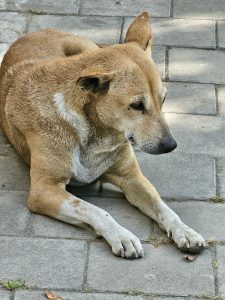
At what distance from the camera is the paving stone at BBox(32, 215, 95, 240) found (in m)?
5.80

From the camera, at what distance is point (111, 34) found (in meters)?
8.04

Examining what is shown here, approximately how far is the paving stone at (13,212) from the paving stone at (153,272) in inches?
20.6

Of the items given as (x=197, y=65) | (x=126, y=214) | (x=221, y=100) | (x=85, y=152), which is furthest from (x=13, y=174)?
(x=197, y=65)

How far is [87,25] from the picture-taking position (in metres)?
8.20

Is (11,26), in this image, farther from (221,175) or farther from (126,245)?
(126,245)

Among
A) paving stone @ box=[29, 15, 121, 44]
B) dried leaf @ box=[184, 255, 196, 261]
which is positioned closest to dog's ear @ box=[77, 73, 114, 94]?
dried leaf @ box=[184, 255, 196, 261]

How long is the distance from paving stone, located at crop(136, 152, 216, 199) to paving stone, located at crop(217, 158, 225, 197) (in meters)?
0.04

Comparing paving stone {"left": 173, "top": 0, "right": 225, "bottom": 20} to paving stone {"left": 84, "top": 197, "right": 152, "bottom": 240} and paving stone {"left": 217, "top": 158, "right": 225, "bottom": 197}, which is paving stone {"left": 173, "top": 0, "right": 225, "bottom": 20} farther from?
paving stone {"left": 84, "top": 197, "right": 152, "bottom": 240}

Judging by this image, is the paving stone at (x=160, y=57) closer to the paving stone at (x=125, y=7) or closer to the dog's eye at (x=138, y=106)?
the paving stone at (x=125, y=7)

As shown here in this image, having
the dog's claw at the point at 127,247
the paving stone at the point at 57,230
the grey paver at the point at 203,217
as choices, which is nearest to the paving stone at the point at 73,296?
the dog's claw at the point at 127,247

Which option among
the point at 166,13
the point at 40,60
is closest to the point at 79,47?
the point at 40,60

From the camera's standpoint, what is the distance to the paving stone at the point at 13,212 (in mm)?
5844

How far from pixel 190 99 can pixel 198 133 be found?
1.52ft

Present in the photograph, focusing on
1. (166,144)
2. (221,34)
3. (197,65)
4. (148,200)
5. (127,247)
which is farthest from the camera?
(221,34)
